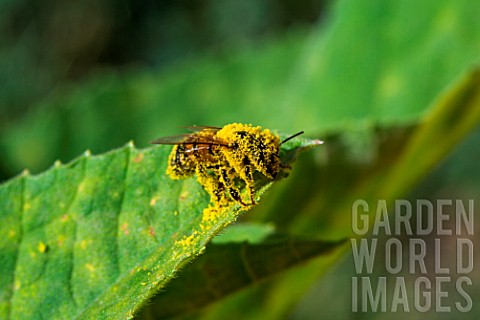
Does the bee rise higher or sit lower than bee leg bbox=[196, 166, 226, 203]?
higher

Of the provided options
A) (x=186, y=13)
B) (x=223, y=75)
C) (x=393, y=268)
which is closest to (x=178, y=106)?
(x=223, y=75)

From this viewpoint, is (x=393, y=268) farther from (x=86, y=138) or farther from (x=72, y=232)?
(x=72, y=232)

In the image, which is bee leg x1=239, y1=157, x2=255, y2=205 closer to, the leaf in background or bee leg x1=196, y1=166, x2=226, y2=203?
bee leg x1=196, y1=166, x2=226, y2=203

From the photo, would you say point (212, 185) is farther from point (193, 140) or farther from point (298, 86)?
point (298, 86)

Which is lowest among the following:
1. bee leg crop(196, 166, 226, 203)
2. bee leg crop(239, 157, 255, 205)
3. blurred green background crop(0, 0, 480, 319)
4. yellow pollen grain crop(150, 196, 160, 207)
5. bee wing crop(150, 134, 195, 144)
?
yellow pollen grain crop(150, 196, 160, 207)

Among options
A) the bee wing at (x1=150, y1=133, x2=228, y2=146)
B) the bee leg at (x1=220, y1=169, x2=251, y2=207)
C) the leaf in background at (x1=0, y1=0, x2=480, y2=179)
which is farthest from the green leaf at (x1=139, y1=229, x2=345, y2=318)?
the leaf in background at (x1=0, y1=0, x2=480, y2=179)

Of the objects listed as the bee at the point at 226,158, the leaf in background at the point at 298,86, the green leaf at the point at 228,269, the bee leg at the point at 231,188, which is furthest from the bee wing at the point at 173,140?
the leaf in background at the point at 298,86

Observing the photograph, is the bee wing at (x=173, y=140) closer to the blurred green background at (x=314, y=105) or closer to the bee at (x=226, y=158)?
the bee at (x=226, y=158)
